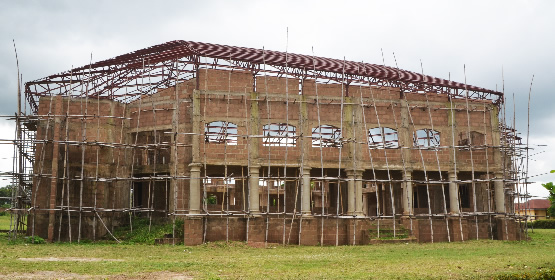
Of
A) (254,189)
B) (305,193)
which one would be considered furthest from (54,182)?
(305,193)

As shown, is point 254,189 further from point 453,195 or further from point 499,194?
point 499,194

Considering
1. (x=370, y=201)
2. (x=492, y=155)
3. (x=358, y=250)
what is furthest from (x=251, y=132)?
(x=370, y=201)

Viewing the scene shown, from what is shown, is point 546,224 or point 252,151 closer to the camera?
point 252,151

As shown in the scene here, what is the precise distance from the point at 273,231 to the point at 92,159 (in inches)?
356

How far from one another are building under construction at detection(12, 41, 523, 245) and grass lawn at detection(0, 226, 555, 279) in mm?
2828

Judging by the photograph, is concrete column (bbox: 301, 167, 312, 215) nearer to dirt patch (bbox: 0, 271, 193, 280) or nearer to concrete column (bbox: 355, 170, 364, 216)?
concrete column (bbox: 355, 170, 364, 216)

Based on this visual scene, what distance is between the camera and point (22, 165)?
2397cm

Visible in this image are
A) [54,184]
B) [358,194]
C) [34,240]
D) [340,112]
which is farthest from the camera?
[340,112]

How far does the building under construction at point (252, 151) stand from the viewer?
2331cm

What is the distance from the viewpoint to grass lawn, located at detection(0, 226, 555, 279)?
12484 millimetres

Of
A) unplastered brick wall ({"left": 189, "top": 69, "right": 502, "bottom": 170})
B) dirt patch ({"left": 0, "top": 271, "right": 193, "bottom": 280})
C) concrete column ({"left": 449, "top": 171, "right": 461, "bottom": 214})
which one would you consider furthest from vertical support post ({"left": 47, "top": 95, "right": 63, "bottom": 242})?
concrete column ({"left": 449, "top": 171, "right": 461, "bottom": 214})

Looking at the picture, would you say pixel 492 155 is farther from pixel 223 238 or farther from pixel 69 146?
pixel 69 146

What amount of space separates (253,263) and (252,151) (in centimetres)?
910

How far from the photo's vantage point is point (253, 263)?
15.2m
